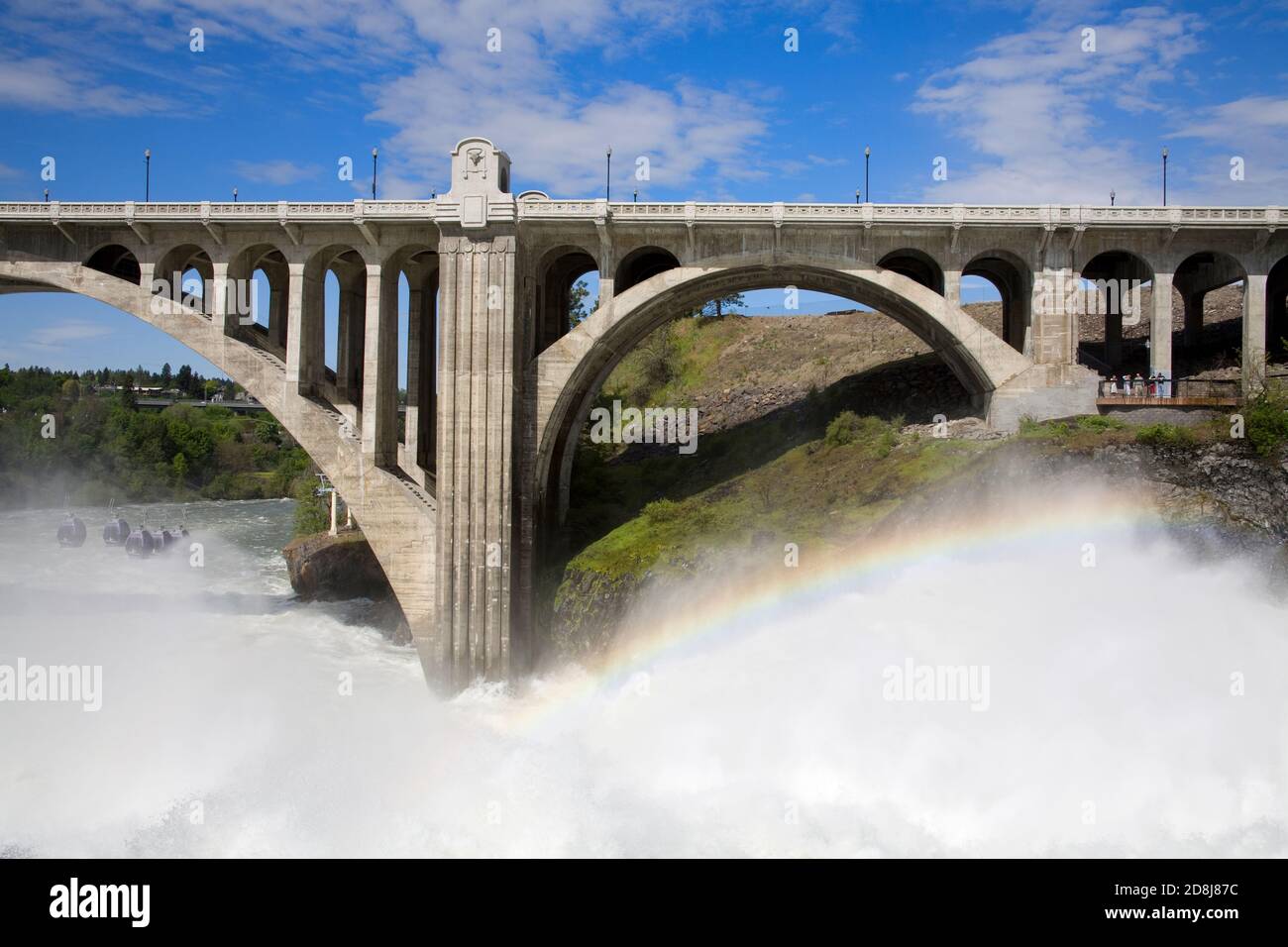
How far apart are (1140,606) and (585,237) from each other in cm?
2228

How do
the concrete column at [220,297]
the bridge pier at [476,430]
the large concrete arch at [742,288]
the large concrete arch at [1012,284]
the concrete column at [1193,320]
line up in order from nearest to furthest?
the bridge pier at [476,430] → the large concrete arch at [742,288] → the large concrete arch at [1012,284] → the concrete column at [220,297] → the concrete column at [1193,320]

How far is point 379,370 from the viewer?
112ft

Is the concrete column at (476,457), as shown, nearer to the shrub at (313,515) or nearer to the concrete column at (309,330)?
the concrete column at (309,330)

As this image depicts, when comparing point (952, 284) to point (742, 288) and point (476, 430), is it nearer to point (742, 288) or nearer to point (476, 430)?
point (742, 288)

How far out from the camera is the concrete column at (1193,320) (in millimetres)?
39500

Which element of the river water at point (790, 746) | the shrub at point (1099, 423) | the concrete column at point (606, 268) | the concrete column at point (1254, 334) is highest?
the concrete column at point (606, 268)

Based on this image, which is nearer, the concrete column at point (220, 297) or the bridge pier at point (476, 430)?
the bridge pier at point (476, 430)

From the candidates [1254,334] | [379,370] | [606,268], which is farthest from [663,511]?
[1254,334]

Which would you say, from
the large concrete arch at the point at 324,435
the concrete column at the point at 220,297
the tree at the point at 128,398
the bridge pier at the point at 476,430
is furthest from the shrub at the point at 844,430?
the tree at the point at 128,398

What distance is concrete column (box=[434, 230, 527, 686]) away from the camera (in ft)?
108

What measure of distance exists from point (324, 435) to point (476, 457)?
6369mm

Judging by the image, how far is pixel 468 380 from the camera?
3288 centimetres

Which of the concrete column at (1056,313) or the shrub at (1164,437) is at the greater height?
the concrete column at (1056,313)

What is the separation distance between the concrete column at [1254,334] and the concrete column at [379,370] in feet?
100
